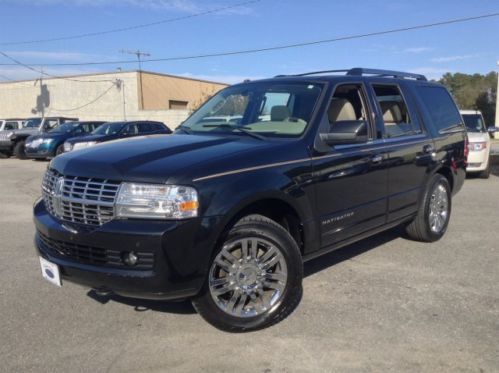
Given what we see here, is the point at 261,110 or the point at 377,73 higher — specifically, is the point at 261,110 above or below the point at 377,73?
below

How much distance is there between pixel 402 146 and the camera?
5.30 metres

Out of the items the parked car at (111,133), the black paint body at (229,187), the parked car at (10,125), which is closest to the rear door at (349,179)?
the black paint body at (229,187)

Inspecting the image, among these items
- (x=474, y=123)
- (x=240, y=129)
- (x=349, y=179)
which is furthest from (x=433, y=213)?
(x=474, y=123)

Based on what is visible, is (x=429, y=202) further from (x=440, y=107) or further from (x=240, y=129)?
(x=240, y=129)

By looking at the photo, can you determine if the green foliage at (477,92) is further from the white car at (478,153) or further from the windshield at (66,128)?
the white car at (478,153)

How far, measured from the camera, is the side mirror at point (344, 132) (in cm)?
417

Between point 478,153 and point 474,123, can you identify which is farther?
point 474,123

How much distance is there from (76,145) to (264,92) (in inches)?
479

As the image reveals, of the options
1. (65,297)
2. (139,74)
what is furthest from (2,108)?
(65,297)

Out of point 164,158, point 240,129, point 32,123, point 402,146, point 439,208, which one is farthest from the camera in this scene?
point 32,123

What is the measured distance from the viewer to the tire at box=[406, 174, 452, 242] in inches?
235

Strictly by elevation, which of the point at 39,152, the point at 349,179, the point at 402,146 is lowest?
the point at 39,152

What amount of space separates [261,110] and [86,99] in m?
43.6

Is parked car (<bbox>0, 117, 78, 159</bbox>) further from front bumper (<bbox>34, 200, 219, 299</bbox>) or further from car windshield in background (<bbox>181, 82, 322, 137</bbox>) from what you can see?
front bumper (<bbox>34, 200, 219, 299</bbox>)
